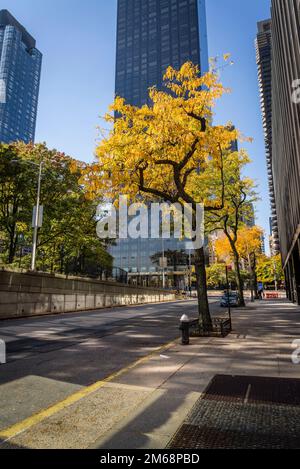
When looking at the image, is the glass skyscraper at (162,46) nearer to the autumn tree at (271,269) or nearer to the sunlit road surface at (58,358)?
the autumn tree at (271,269)

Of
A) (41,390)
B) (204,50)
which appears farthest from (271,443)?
(204,50)

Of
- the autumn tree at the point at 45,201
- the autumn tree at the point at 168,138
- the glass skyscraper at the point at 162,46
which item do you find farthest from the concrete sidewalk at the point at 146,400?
the glass skyscraper at the point at 162,46

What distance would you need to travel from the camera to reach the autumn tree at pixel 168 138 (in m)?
12.1

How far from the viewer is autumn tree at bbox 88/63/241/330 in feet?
39.6

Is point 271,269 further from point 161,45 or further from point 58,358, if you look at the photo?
point 161,45

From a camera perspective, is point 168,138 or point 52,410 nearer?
point 52,410

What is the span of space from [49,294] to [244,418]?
58.4 feet

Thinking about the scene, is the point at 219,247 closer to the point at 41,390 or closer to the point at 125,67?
the point at 41,390

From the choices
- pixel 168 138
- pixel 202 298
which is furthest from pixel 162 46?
pixel 202 298

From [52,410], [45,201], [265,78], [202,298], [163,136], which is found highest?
[265,78]

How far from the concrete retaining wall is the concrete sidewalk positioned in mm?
10887

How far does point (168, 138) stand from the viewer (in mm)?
12289

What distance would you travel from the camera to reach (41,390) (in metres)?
5.40

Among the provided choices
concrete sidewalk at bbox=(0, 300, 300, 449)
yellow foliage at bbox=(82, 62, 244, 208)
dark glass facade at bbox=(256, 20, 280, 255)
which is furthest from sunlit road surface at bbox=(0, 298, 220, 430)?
dark glass facade at bbox=(256, 20, 280, 255)
